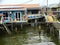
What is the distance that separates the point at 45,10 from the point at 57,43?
14.6m

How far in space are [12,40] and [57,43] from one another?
4.41 m

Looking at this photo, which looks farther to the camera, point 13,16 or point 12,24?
point 13,16

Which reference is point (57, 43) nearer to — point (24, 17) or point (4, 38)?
point (4, 38)

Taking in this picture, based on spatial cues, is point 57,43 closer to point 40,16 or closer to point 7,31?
point 7,31

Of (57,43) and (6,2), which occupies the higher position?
(6,2)

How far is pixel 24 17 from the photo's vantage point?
27016mm

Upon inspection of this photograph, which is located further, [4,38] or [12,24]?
[12,24]

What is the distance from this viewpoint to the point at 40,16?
96.5 ft

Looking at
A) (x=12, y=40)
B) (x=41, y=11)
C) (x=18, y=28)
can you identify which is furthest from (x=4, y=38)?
(x=41, y=11)

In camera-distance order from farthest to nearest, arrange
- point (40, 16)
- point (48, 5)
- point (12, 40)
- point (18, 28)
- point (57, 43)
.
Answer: point (48, 5), point (40, 16), point (18, 28), point (12, 40), point (57, 43)

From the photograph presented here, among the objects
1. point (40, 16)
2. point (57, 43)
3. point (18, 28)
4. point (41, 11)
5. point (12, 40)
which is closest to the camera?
point (57, 43)

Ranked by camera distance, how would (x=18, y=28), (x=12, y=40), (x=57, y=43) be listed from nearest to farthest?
(x=57, y=43) → (x=12, y=40) → (x=18, y=28)

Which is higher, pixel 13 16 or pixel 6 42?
pixel 13 16

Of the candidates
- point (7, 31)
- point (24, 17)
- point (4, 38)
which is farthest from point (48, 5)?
point (4, 38)
